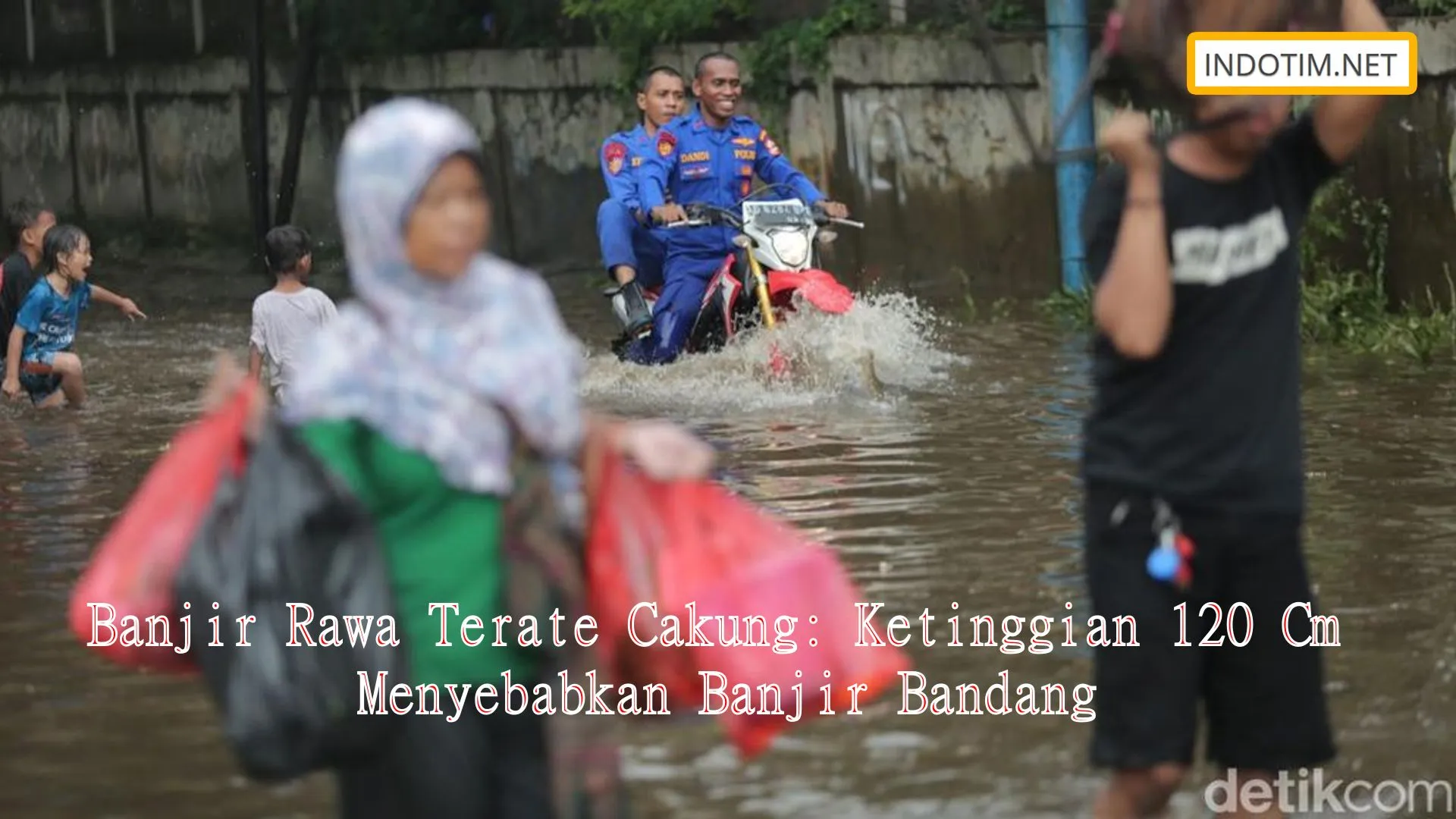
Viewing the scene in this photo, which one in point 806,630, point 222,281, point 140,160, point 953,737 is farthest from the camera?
point 140,160

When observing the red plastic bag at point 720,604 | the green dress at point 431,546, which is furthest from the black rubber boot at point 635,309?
the green dress at point 431,546

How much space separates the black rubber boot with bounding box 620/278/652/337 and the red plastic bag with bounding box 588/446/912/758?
8.96 meters

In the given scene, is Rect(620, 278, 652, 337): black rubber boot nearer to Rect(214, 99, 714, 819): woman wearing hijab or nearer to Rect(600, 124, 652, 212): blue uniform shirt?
Rect(600, 124, 652, 212): blue uniform shirt

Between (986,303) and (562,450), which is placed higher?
(562,450)

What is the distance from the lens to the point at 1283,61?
5438 millimetres

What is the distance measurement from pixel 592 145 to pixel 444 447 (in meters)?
16.0

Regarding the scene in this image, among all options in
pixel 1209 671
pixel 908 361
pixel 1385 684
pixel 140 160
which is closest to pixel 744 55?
pixel 908 361

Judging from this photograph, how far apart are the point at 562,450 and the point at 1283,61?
2.00 metres

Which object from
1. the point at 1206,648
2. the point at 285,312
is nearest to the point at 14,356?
the point at 285,312

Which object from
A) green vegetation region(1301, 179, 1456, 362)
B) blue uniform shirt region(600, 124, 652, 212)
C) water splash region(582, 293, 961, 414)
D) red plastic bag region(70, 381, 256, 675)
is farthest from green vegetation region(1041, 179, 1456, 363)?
red plastic bag region(70, 381, 256, 675)

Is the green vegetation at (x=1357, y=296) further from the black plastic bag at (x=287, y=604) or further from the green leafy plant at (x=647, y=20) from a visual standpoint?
the black plastic bag at (x=287, y=604)

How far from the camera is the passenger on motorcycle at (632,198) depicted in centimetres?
1303

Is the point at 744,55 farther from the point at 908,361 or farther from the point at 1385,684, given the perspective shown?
the point at 1385,684

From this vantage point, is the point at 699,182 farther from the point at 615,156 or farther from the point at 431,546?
the point at 431,546
